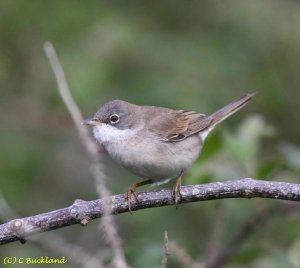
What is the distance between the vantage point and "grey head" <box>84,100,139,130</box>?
4727 mm

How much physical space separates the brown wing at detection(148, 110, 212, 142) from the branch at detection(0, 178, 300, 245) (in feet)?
5.11

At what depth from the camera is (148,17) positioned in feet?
22.2

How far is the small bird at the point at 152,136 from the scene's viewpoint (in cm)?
434

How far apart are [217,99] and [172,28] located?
1186 millimetres

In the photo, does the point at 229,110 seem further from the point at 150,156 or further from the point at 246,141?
the point at 150,156

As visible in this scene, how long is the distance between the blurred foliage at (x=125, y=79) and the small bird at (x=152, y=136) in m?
0.30

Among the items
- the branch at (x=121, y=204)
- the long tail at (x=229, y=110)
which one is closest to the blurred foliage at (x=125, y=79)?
the long tail at (x=229, y=110)

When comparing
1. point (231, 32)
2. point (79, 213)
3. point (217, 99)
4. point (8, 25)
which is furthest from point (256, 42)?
point (79, 213)

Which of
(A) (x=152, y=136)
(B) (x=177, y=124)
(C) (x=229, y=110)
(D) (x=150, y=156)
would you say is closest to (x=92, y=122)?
(A) (x=152, y=136)

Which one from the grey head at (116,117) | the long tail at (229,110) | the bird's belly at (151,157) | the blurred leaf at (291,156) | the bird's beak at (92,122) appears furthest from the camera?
the long tail at (229,110)

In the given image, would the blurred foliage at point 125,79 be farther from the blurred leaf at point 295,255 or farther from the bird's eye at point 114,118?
the bird's eye at point 114,118

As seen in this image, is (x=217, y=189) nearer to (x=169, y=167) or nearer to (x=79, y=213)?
(x=79, y=213)

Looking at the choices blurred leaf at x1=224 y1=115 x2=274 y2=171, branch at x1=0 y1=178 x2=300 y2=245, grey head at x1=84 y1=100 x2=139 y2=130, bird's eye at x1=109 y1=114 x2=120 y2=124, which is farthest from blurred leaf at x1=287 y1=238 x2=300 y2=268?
bird's eye at x1=109 y1=114 x2=120 y2=124

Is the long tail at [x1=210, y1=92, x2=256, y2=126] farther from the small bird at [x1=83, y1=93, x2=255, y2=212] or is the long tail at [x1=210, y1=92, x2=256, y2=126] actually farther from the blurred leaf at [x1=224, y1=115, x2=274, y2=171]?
the blurred leaf at [x1=224, y1=115, x2=274, y2=171]
